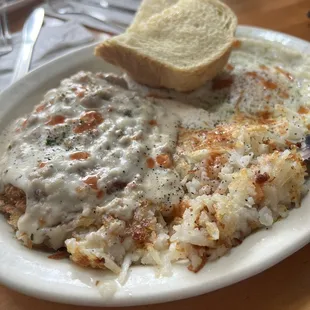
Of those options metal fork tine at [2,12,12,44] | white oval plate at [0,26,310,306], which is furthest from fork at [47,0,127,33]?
white oval plate at [0,26,310,306]

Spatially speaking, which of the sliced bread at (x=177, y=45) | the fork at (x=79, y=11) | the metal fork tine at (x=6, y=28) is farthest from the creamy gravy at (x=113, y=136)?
the metal fork tine at (x=6, y=28)

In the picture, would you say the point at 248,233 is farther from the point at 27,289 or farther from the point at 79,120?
the point at 79,120

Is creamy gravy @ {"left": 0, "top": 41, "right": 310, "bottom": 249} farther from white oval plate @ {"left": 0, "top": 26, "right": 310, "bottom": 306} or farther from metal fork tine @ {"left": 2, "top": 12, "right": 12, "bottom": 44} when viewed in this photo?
metal fork tine @ {"left": 2, "top": 12, "right": 12, "bottom": 44}

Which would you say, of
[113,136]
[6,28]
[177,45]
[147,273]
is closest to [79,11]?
[6,28]

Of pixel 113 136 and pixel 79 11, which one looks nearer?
pixel 113 136

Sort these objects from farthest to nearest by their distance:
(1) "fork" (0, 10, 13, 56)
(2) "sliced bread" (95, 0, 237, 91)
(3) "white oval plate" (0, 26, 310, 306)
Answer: (1) "fork" (0, 10, 13, 56), (2) "sliced bread" (95, 0, 237, 91), (3) "white oval plate" (0, 26, 310, 306)

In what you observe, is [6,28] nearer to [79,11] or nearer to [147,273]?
[79,11]
